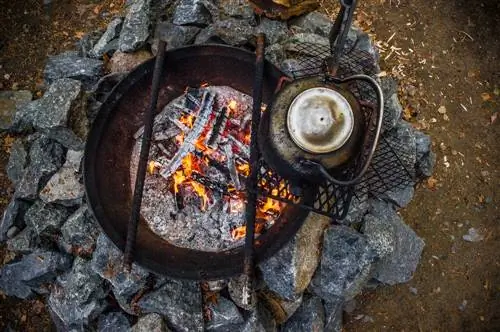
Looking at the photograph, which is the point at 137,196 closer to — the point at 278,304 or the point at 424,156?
the point at 278,304

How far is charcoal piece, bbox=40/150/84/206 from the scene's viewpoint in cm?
386

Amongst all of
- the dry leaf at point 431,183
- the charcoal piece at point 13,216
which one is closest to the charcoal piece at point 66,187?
the charcoal piece at point 13,216

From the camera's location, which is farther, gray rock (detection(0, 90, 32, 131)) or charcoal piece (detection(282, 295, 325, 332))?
gray rock (detection(0, 90, 32, 131))

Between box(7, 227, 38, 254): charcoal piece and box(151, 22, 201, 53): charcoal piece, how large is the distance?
81.7 inches

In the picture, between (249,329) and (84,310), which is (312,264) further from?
(84,310)

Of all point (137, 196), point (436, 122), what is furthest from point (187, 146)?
point (436, 122)

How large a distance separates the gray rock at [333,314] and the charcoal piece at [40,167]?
112 inches

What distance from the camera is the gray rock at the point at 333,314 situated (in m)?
3.91

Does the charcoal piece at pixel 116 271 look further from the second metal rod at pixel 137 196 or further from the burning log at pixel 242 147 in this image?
the burning log at pixel 242 147

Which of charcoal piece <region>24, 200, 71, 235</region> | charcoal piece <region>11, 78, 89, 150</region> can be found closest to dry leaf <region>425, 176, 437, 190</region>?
charcoal piece <region>11, 78, 89, 150</region>

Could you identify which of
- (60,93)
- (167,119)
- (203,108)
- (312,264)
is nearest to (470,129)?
(312,264)

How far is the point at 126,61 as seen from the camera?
4109 millimetres

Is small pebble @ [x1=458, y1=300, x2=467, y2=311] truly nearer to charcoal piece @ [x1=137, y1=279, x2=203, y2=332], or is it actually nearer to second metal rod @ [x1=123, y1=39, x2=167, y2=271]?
charcoal piece @ [x1=137, y1=279, x2=203, y2=332]

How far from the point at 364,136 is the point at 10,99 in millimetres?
3995
